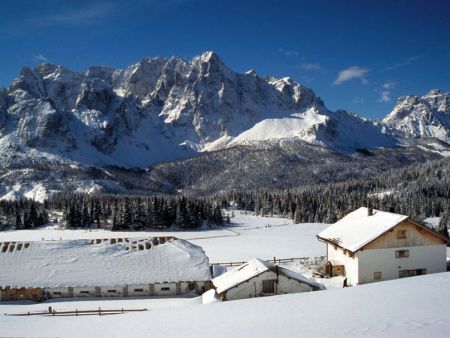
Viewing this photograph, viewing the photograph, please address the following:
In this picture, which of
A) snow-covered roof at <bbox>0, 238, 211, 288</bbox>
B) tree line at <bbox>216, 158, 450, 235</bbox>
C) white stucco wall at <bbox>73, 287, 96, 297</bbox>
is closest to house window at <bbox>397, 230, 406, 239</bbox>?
snow-covered roof at <bbox>0, 238, 211, 288</bbox>

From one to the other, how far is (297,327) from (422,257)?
21207 mm

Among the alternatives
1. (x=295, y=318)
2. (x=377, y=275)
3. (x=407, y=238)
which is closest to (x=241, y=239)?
(x=377, y=275)

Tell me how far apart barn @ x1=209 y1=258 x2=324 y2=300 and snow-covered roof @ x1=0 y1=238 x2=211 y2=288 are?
23.9 ft

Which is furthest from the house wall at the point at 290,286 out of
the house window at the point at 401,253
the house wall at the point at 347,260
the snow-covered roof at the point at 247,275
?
the house window at the point at 401,253

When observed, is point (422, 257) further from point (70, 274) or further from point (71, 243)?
point (71, 243)

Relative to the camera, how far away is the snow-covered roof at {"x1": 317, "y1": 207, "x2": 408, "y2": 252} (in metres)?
36.8

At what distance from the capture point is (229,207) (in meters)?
174

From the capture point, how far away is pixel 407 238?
3712 centimetres

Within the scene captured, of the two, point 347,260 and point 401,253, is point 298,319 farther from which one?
point 401,253

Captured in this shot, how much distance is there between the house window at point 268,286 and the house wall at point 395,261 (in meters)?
7.25

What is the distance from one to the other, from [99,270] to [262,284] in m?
16.1

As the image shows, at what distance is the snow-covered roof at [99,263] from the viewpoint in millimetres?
40406

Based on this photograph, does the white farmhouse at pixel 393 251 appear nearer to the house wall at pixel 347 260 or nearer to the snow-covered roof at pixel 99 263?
the house wall at pixel 347 260

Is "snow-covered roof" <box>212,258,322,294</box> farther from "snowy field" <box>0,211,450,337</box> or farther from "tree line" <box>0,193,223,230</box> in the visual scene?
"tree line" <box>0,193,223,230</box>
